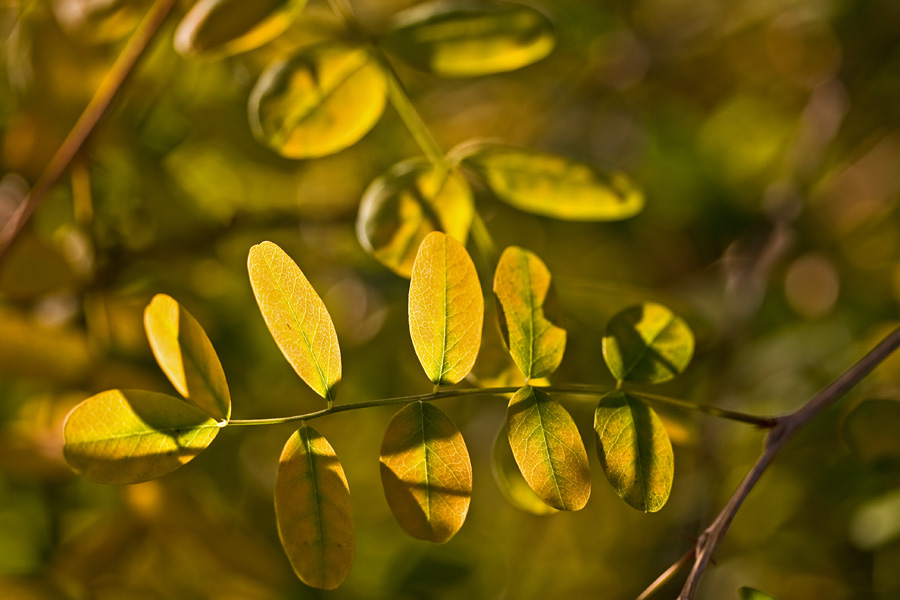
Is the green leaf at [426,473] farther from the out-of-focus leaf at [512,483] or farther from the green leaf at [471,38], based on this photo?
the green leaf at [471,38]

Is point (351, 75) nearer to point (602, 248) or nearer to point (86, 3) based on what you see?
point (86, 3)

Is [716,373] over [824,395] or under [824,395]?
under

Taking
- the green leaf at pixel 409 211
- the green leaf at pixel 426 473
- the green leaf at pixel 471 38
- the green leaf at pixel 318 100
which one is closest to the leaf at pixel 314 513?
the green leaf at pixel 426 473

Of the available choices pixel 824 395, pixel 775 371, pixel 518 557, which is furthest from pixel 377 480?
pixel 824 395

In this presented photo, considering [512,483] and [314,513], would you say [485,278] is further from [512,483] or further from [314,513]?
[314,513]

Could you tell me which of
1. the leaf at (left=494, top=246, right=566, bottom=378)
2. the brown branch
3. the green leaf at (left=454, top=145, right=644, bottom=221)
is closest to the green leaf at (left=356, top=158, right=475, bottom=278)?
the green leaf at (left=454, top=145, right=644, bottom=221)

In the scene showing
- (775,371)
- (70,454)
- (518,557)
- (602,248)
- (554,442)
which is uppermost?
(70,454)
